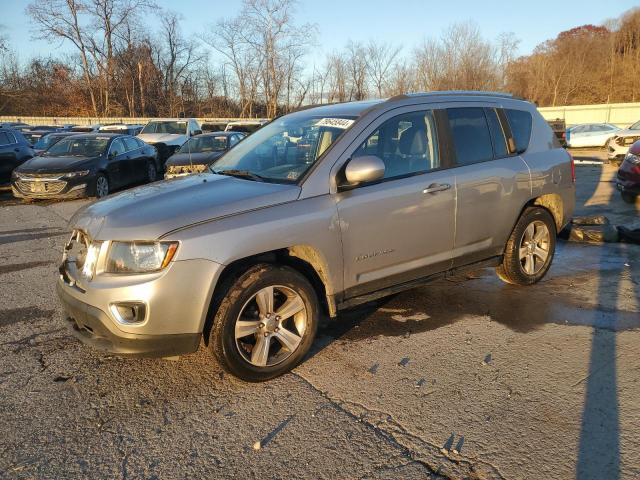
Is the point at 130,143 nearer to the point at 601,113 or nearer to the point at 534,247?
the point at 534,247

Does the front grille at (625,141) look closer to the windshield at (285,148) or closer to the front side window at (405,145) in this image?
the front side window at (405,145)

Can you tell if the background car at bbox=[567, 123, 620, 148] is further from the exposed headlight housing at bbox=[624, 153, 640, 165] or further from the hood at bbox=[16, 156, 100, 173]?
the hood at bbox=[16, 156, 100, 173]

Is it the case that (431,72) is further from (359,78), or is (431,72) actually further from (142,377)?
(142,377)

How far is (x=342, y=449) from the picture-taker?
104 inches

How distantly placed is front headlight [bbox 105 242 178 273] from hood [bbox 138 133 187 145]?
1520 centimetres

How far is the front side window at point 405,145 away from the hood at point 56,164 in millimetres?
9707

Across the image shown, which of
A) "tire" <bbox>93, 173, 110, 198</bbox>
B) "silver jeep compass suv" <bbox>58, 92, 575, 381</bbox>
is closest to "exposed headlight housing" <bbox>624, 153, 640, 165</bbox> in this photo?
"silver jeep compass suv" <bbox>58, 92, 575, 381</bbox>

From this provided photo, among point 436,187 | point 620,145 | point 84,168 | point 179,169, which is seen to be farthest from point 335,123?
point 620,145

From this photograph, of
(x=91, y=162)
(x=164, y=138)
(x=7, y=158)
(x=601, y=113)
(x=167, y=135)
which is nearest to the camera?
(x=91, y=162)

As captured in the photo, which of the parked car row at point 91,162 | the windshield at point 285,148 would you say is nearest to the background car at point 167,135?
the parked car row at point 91,162

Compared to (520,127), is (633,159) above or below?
below

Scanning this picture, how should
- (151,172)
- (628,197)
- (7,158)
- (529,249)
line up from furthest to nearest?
(151,172) < (7,158) < (628,197) < (529,249)

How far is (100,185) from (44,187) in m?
1.18

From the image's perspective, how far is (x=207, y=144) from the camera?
13203 mm
